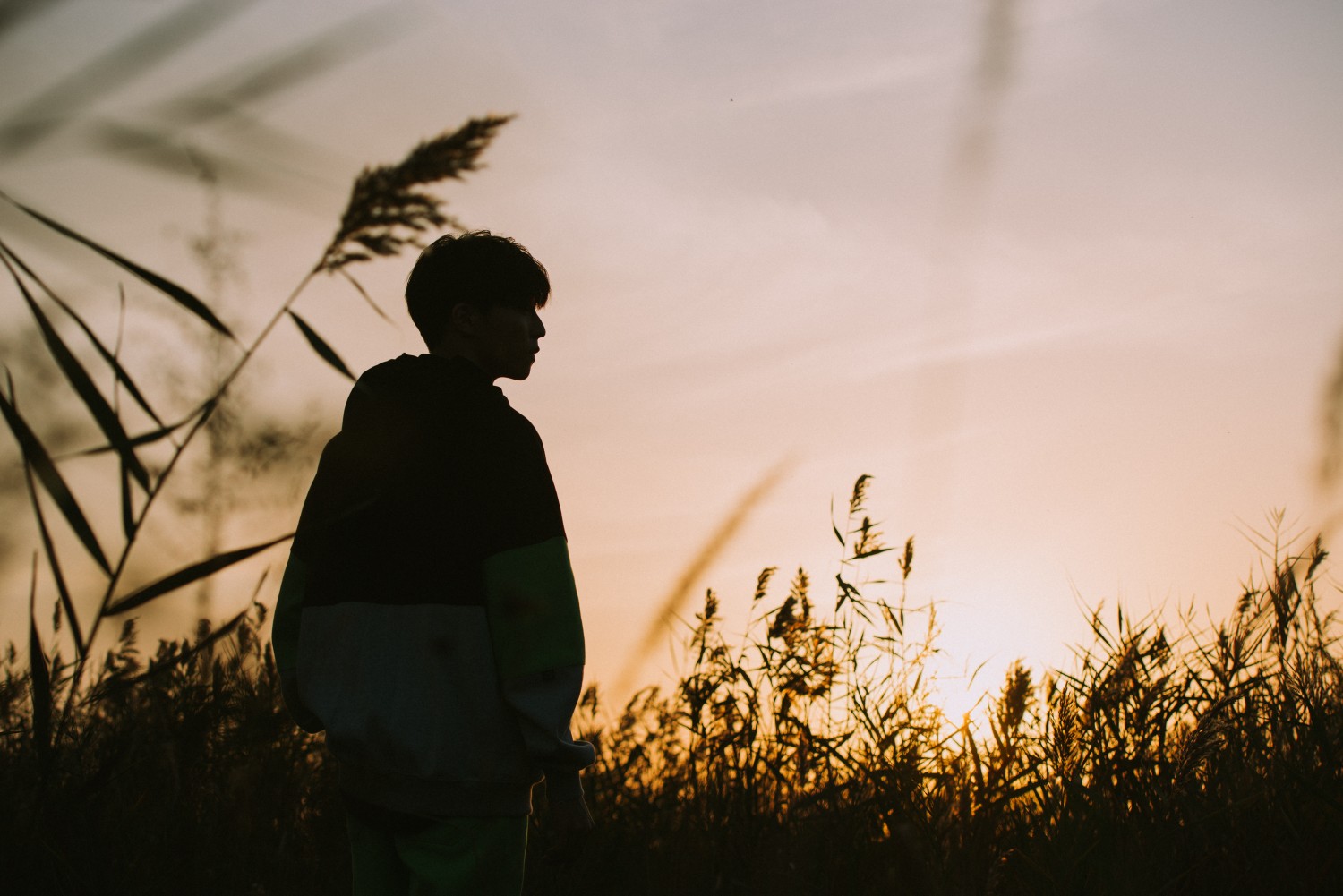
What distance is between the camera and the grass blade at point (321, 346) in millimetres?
1394

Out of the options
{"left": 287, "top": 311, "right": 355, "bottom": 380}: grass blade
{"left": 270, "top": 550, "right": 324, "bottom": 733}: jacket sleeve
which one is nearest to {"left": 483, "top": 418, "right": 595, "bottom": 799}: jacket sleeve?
{"left": 287, "top": 311, "right": 355, "bottom": 380}: grass blade

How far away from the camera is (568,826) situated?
1.68m

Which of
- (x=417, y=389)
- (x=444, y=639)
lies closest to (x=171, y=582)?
(x=444, y=639)

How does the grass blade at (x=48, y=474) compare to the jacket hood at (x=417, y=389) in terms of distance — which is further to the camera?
the jacket hood at (x=417, y=389)

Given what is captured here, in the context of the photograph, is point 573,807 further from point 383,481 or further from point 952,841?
point 952,841

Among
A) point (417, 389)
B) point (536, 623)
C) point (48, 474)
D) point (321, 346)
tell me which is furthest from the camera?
point (417, 389)

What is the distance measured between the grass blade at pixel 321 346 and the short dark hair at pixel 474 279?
0.67 m

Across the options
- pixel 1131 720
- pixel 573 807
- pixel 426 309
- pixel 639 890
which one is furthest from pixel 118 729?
pixel 1131 720

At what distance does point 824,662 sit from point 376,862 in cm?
153

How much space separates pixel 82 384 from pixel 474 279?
944 millimetres

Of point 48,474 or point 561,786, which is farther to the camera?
point 561,786

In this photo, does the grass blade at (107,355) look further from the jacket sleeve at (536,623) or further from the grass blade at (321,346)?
the jacket sleeve at (536,623)

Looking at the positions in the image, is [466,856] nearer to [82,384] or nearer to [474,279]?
[82,384]

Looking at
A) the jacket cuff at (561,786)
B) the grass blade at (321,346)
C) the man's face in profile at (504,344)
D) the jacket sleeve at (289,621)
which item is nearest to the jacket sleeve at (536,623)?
the jacket cuff at (561,786)
